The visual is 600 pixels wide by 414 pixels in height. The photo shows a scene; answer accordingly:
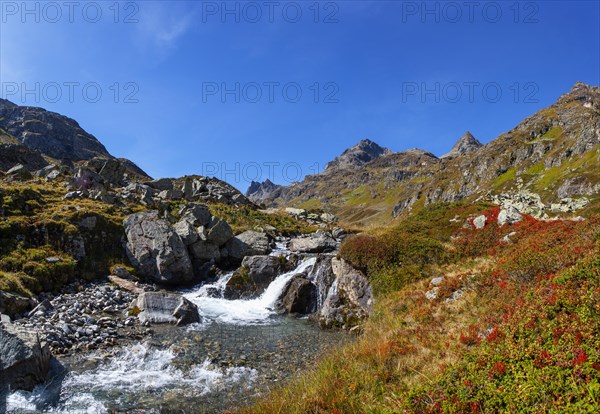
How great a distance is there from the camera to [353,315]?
72.5 feet

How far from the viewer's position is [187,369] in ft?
48.7

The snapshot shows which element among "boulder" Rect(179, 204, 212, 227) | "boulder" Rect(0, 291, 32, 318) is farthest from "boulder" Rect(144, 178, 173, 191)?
"boulder" Rect(0, 291, 32, 318)

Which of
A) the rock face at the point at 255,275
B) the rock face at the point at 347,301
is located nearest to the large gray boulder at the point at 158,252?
the rock face at the point at 255,275

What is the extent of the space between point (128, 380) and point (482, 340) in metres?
13.7

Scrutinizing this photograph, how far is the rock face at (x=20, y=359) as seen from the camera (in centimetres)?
1159

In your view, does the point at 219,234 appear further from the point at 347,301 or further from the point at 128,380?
the point at 128,380

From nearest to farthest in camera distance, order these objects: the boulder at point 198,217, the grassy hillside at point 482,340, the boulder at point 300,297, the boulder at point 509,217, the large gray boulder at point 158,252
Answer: the grassy hillside at point 482,340
the boulder at point 509,217
the boulder at point 300,297
the large gray boulder at point 158,252
the boulder at point 198,217

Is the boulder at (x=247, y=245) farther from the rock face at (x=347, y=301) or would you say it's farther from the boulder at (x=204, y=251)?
the rock face at (x=347, y=301)

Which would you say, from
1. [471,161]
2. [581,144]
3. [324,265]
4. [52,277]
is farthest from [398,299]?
[471,161]

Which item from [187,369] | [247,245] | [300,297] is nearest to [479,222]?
[300,297]

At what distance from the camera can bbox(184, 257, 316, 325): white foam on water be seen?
23688 mm

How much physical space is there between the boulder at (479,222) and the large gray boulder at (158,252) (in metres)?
25.5

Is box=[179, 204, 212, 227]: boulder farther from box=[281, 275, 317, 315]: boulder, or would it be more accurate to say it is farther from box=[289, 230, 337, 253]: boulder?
box=[281, 275, 317, 315]: boulder

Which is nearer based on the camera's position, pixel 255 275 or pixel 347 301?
pixel 347 301
